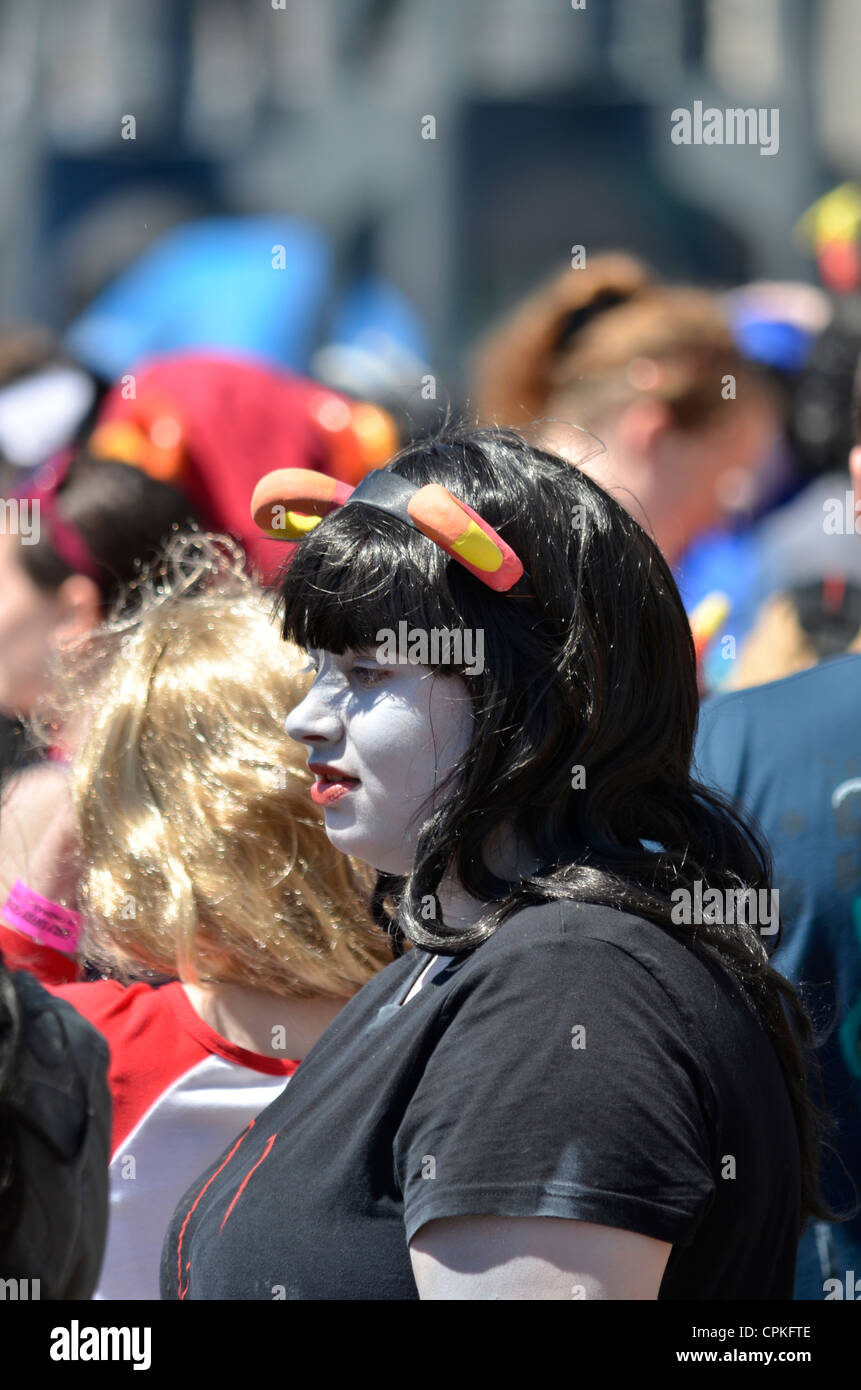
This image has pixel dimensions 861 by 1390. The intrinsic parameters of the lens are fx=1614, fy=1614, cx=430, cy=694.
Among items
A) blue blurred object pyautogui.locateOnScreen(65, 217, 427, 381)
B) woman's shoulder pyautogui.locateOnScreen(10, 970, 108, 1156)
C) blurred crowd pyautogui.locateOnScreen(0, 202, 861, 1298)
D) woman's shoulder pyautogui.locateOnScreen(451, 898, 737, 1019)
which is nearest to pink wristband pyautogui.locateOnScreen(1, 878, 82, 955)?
blurred crowd pyautogui.locateOnScreen(0, 202, 861, 1298)

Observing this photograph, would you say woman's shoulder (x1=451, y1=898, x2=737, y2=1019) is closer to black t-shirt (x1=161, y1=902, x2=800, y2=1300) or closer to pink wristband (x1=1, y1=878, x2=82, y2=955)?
black t-shirt (x1=161, y1=902, x2=800, y2=1300)

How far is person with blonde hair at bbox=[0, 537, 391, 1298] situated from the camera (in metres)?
1.77

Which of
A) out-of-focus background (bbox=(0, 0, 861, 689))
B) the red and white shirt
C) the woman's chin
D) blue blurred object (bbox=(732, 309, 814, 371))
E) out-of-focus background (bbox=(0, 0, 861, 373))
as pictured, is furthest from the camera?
out-of-focus background (bbox=(0, 0, 861, 373))

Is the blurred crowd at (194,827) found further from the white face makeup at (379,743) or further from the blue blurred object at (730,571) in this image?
the blue blurred object at (730,571)

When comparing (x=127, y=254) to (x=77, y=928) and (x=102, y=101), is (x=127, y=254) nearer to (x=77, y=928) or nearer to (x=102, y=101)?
(x=102, y=101)

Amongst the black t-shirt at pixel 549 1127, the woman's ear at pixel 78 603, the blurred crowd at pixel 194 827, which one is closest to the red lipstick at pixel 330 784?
the black t-shirt at pixel 549 1127

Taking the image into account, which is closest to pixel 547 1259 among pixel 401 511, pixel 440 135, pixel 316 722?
pixel 316 722

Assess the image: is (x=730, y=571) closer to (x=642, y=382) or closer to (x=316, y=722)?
(x=642, y=382)

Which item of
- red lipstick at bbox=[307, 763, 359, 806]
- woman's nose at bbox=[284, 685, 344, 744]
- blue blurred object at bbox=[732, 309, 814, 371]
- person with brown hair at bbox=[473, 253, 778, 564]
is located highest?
blue blurred object at bbox=[732, 309, 814, 371]

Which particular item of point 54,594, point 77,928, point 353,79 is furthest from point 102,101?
point 77,928

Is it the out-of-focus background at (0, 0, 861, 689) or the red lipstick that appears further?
the out-of-focus background at (0, 0, 861, 689)

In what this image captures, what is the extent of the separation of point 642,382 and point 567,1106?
2.55 meters

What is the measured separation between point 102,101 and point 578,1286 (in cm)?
1523

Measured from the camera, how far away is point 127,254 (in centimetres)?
966
